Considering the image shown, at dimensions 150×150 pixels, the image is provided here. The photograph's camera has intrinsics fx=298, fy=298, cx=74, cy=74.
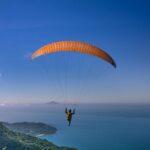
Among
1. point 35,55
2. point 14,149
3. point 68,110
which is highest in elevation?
point 35,55

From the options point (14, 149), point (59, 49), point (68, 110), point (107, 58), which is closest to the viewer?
point (59, 49)

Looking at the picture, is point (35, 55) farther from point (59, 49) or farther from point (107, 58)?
point (107, 58)

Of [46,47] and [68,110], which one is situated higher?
[46,47]

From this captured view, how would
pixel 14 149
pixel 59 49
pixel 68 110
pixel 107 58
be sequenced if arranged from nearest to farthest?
pixel 59 49
pixel 107 58
pixel 68 110
pixel 14 149

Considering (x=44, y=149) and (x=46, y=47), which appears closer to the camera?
(x=46, y=47)

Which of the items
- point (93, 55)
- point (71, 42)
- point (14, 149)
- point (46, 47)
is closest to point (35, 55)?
point (46, 47)

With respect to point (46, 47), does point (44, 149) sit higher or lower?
lower

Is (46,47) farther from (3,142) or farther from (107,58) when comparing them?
(3,142)

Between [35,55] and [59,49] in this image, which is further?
[35,55]

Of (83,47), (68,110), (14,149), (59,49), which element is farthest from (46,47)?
(14,149)
